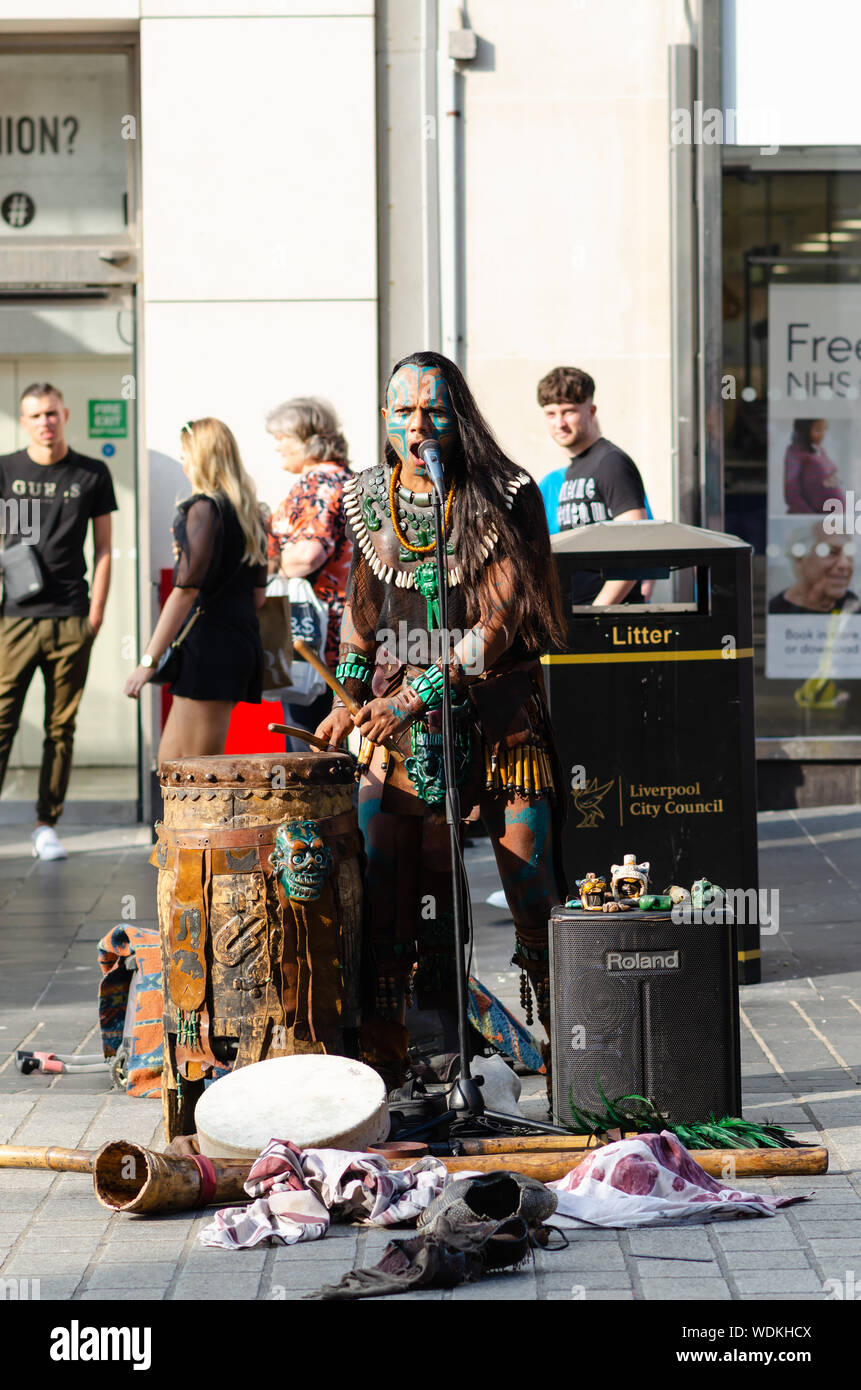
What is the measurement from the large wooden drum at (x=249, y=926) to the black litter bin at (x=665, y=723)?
172 centimetres

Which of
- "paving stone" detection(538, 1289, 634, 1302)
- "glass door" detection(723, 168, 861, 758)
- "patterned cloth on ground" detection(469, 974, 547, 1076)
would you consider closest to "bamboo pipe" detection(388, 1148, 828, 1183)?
"paving stone" detection(538, 1289, 634, 1302)

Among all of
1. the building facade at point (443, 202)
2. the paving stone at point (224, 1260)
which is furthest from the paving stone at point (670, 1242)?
the building facade at point (443, 202)

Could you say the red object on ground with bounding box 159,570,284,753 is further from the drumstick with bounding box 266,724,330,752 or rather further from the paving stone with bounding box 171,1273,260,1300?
the paving stone with bounding box 171,1273,260,1300

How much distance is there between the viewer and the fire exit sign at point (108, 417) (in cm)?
1038

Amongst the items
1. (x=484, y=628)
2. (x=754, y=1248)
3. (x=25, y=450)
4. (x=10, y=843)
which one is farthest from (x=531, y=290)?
(x=754, y=1248)

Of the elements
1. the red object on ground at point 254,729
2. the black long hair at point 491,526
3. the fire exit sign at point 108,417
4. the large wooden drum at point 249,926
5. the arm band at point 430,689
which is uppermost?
the fire exit sign at point 108,417

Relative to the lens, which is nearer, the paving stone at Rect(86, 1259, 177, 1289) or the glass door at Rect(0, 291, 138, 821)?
the paving stone at Rect(86, 1259, 177, 1289)

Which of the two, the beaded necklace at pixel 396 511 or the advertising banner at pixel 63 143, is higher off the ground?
the advertising banner at pixel 63 143

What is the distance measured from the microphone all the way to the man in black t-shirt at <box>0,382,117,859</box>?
4.82m

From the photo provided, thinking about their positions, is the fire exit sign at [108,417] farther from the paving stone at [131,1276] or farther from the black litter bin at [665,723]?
the paving stone at [131,1276]

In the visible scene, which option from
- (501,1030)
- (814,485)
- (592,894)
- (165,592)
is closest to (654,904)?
(592,894)

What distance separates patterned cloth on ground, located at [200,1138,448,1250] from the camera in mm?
3875

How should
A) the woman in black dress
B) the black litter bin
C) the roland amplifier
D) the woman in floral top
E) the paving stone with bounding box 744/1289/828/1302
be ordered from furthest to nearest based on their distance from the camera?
the woman in floral top
the woman in black dress
the black litter bin
the roland amplifier
the paving stone with bounding box 744/1289/828/1302

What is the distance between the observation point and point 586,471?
775 centimetres
